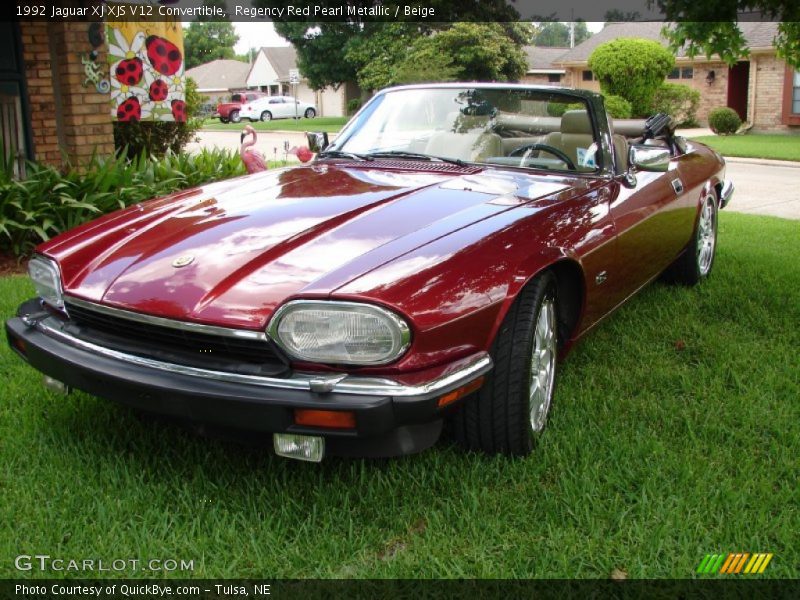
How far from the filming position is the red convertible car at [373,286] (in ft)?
7.74

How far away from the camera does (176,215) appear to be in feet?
10.5

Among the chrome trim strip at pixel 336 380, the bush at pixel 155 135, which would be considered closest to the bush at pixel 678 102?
the bush at pixel 155 135

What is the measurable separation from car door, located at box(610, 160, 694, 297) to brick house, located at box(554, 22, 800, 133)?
66.7 feet

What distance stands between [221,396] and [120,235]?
3.38 feet

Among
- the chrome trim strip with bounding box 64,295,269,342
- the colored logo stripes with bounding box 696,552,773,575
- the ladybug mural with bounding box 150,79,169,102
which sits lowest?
the colored logo stripes with bounding box 696,552,773,575

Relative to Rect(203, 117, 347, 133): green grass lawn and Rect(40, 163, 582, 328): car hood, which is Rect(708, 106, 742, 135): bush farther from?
→ Rect(40, 163, 582, 328): car hood

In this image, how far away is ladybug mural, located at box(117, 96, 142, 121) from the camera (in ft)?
25.8

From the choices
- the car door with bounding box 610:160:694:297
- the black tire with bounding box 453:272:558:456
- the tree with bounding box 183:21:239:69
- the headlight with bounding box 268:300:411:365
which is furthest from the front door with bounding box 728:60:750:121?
the tree with bounding box 183:21:239:69

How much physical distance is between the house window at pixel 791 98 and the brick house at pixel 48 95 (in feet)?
77.3

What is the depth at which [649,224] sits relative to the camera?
4.07 m

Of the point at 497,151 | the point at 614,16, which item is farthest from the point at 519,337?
the point at 614,16

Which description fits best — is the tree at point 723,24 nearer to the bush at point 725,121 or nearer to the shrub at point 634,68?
the shrub at point 634,68

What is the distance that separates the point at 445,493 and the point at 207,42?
86.7 m

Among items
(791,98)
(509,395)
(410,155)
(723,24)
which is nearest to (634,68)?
(791,98)
